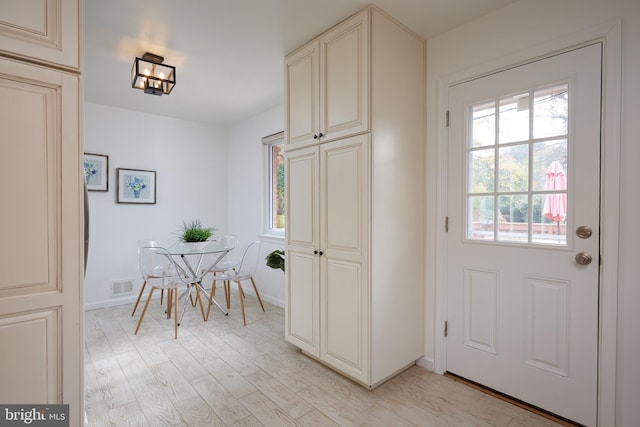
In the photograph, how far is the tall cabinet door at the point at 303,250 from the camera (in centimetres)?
238

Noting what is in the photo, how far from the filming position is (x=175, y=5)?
77.7 inches

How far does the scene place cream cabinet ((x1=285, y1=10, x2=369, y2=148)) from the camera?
6.63 feet

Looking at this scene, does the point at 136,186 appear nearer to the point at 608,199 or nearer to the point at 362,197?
the point at 362,197

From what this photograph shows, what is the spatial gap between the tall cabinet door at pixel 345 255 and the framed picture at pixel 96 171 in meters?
3.12

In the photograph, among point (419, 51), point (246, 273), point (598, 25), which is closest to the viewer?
point (598, 25)

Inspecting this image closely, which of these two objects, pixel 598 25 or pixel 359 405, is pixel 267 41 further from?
pixel 359 405

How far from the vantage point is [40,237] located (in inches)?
48.2

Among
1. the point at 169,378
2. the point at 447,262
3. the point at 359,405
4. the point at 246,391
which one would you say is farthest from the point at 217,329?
the point at 447,262

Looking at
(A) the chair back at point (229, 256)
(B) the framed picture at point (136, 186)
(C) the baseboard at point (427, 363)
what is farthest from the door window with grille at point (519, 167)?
(B) the framed picture at point (136, 186)

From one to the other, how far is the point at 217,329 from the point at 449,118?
112 inches

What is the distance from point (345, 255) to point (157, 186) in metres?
3.30

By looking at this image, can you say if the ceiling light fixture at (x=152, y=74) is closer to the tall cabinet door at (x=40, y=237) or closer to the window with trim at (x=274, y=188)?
the tall cabinet door at (x=40, y=237)

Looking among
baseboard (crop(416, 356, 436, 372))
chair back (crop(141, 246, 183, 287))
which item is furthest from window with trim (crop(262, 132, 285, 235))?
baseboard (crop(416, 356, 436, 372))

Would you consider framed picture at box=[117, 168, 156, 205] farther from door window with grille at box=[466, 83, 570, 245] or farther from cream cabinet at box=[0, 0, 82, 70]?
door window with grille at box=[466, 83, 570, 245]
